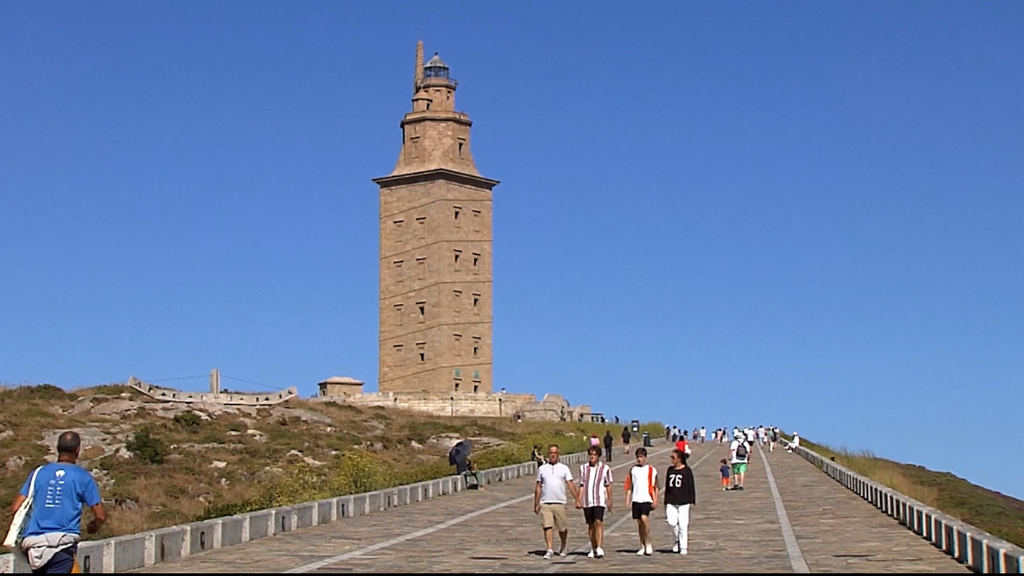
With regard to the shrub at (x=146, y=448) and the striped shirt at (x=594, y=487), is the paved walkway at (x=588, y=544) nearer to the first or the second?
the striped shirt at (x=594, y=487)

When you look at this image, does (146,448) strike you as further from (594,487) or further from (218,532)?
(594,487)

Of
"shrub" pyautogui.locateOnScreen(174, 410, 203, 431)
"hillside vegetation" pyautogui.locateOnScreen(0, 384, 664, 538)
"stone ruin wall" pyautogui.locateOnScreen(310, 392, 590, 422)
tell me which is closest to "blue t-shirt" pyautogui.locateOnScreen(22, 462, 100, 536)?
"hillside vegetation" pyautogui.locateOnScreen(0, 384, 664, 538)

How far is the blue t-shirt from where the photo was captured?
1155 cm

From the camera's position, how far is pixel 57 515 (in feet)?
38.0

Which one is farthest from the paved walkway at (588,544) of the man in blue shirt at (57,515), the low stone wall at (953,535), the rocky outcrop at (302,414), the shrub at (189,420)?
the rocky outcrop at (302,414)

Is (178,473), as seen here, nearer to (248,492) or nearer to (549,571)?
(248,492)

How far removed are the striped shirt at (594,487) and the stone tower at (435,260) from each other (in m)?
68.7

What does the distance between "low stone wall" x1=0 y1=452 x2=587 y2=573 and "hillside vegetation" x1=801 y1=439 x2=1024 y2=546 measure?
43.2 feet

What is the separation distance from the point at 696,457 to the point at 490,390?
1263 inches

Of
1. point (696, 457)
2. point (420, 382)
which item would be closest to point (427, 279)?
point (420, 382)

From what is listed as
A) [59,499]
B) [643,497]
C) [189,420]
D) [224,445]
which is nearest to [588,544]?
[643,497]

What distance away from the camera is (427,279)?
90.8 metres

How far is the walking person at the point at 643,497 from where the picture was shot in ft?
64.7

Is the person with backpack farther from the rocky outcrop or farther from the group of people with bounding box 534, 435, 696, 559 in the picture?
the rocky outcrop
